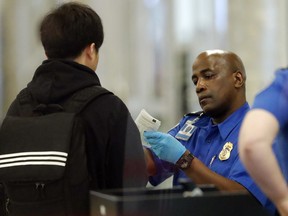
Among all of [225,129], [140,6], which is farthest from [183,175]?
[140,6]

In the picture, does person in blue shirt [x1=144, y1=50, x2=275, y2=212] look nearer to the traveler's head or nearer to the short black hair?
the traveler's head

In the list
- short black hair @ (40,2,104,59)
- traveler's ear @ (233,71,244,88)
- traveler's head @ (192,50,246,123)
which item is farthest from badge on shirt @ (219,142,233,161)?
short black hair @ (40,2,104,59)

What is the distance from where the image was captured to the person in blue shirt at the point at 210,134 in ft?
6.79

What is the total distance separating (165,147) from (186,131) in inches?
11.1

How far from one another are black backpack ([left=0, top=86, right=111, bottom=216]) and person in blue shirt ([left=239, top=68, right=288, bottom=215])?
0.53 metres

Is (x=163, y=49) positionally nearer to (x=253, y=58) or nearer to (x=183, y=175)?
(x=253, y=58)

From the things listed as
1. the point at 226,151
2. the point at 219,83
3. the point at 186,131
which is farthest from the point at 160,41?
the point at 226,151

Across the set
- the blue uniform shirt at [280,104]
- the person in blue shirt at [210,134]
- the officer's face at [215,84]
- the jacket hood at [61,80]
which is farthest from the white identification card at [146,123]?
the blue uniform shirt at [280,104]

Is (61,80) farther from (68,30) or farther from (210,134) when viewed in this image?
(210,134)

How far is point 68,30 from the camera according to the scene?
191cm

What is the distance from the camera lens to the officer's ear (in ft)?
7.29

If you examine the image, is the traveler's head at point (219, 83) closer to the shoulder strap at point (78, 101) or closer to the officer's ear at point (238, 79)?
the officer's ear at point (238, 79)

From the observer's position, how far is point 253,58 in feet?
16.2

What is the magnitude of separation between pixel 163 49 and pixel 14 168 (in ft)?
13.4
